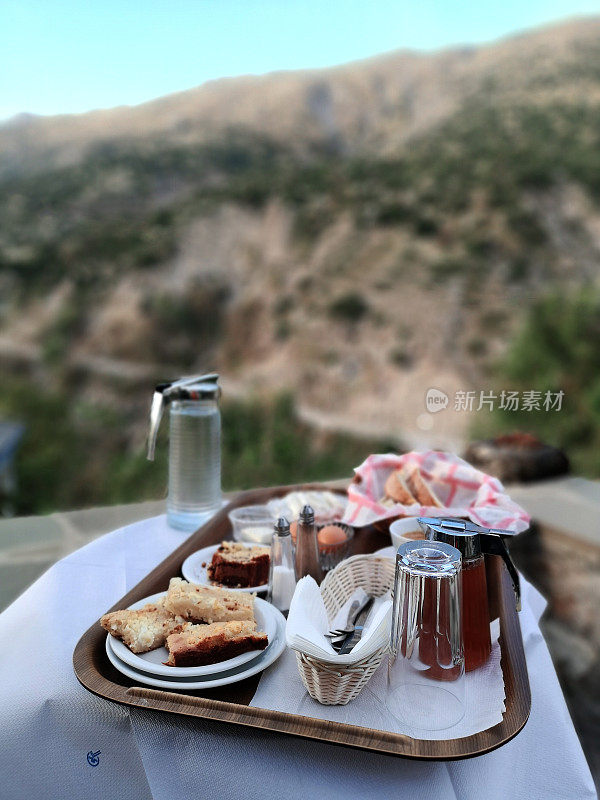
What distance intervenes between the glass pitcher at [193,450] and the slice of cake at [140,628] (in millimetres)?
347

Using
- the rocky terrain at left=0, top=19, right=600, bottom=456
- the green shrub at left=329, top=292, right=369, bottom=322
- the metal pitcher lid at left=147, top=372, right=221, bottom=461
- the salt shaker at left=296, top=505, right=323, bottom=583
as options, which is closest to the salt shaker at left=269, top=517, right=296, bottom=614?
the salt shaker at left=296, top=505, right=323, bottom=583

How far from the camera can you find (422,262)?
Result: 6.80 m

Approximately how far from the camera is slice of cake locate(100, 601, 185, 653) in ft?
1.61

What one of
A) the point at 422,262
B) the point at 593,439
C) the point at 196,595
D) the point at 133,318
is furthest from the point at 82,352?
the point at 196,595

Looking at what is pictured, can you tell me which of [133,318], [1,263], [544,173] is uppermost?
[544,173]

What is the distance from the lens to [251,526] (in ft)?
2.59

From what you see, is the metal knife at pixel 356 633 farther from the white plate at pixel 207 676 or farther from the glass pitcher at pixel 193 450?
the glass pitcher at pixel 193 450

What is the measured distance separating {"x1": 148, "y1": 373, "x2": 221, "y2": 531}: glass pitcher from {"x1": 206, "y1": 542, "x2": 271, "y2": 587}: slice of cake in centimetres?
22

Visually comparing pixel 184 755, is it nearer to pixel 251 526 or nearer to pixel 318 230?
pixel 251 526

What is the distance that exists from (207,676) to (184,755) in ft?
0.18

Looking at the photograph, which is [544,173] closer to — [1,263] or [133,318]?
[133,318]

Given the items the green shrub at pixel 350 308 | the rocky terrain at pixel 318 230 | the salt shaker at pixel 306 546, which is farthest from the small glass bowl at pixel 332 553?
the green shrub at pixel 350 308

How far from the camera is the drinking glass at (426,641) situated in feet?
1.41

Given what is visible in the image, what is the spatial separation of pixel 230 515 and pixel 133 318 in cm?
642
